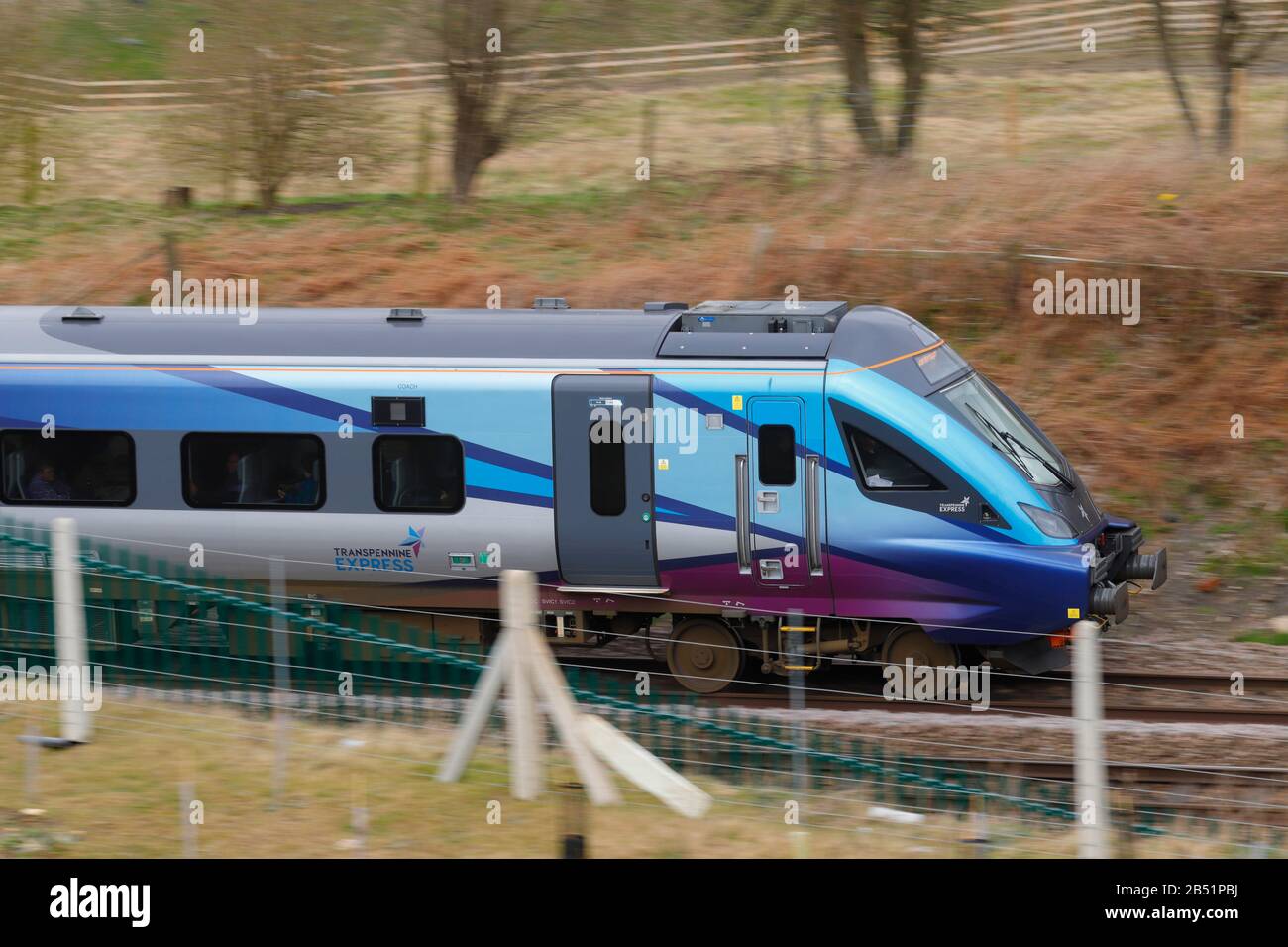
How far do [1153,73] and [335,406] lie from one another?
74.7 feet

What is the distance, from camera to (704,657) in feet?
45.5

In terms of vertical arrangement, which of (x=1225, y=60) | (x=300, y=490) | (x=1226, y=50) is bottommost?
(x=300, y=490)

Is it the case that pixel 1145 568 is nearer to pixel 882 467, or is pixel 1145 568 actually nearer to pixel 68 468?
pixel 882 467

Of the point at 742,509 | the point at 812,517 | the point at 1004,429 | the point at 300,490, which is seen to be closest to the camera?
the point at 812,517

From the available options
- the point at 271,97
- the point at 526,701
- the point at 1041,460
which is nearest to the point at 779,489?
the point at 1041,460

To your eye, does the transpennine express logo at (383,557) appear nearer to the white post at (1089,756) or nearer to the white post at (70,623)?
the white post at (70,623)

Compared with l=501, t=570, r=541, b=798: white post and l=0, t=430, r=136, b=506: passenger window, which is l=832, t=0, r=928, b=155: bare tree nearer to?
l=0, t=430, r=136, b=506: passenger window

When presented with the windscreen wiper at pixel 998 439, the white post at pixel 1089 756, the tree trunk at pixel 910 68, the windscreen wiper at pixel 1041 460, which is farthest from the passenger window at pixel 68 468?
the tree trunk at pixel 910 68

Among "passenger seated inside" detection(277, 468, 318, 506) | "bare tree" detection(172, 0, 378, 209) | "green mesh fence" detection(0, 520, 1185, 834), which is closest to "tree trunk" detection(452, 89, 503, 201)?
"bare tree" detection(172, 0, 378, 209)

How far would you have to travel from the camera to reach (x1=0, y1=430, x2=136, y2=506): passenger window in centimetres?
1407

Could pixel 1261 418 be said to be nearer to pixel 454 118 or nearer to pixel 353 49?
pixel 454 118

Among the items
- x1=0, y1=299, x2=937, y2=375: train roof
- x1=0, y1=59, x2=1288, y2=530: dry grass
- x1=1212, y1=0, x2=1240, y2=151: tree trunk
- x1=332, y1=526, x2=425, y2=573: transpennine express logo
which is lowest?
x1=332, y1=526, x2=425, y2=573: transpennine express logo

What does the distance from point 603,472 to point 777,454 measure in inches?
54.6

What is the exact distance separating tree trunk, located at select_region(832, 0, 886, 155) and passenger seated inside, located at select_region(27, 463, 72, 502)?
13.7 meters
